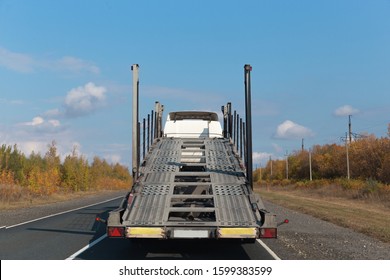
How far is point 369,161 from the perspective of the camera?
64.6m

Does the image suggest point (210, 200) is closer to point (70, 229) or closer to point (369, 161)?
point (70, 229)

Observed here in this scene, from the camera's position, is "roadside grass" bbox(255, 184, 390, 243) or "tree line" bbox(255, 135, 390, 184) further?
"tree line" bbox(255, 135, 390, 184)

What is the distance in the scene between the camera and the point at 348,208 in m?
27.4

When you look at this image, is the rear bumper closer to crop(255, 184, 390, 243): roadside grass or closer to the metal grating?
the metal grating

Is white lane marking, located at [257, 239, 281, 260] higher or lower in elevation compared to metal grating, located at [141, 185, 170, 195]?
lower

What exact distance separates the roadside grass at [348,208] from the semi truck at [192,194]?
5.43 metres

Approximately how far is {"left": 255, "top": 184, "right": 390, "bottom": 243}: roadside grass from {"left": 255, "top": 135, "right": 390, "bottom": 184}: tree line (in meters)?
7.72

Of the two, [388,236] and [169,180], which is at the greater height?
[169,180]

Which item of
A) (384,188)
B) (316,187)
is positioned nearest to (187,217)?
(384,188)

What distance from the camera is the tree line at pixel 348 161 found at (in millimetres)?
61281

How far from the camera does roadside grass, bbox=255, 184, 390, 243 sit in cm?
1533

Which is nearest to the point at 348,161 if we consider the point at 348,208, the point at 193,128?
the point at 348,208

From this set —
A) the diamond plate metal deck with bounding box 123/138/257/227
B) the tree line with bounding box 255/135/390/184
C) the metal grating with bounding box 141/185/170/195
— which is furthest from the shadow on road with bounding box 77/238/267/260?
→ the tree line with bounding box 255/135/390/184

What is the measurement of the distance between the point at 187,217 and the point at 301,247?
11.3 feet
